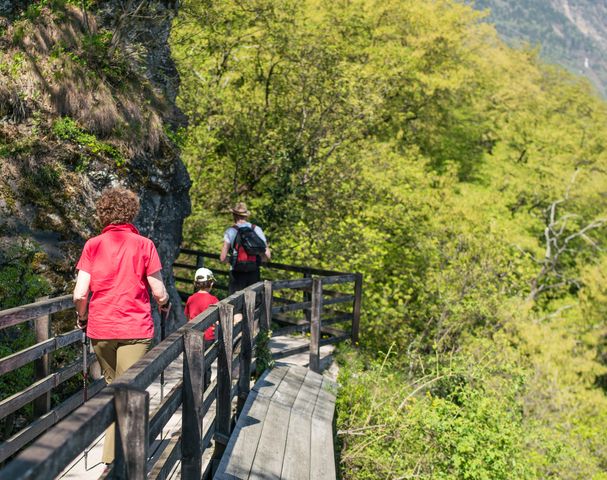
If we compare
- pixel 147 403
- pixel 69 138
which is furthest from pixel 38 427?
pixel 69 138

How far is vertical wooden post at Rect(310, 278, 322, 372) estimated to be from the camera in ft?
32.4

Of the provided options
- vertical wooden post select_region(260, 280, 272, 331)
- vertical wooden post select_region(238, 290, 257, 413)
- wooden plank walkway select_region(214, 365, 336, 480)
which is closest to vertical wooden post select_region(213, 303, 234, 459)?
wooden plank walkway select_region(214, 365, 336, 480)

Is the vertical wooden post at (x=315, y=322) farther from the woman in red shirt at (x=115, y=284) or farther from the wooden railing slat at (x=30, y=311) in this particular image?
the woman in red shirt at (x=115, y=284)

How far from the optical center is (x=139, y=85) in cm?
1094

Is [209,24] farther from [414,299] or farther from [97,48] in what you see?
[414,299]

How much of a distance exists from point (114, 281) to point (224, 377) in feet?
5.87

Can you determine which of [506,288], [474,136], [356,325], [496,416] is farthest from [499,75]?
[496,416]

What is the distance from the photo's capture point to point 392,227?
19.5 m

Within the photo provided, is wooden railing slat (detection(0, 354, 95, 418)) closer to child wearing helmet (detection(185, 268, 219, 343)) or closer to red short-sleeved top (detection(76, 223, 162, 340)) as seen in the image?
red short-sleeved top (detection(76, 223, 162, 340))

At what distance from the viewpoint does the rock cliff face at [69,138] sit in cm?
834

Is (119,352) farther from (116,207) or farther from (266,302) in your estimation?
(266,302)

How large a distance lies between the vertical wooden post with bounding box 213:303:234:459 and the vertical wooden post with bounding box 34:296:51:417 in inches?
57.6

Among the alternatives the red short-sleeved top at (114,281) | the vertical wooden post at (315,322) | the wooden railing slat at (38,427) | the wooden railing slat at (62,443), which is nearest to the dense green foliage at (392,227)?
the vertical wooden post at (315,322)

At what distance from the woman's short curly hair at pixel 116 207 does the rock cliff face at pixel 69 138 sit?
10.2 ft
